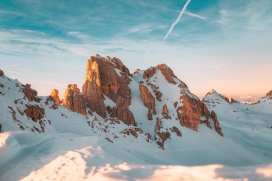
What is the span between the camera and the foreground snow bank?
220 inches

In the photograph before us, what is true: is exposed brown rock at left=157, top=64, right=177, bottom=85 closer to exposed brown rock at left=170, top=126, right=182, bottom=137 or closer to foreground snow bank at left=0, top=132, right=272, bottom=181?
exposed brown rock at left=170, top=126, right=182, bottom=137

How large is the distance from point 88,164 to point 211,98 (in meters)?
132

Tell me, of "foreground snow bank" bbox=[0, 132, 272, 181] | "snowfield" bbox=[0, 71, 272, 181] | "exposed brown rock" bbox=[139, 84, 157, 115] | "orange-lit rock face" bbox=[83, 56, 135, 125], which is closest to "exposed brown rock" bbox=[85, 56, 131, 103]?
"orange-lit rock face" bbox=[83, 56, 135, 125]

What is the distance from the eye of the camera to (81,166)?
299 inches

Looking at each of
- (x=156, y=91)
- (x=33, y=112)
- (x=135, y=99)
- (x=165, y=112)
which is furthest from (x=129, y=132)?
(x=156, y=91)

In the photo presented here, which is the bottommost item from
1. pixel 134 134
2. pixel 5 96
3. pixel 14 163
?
pixel 134 134

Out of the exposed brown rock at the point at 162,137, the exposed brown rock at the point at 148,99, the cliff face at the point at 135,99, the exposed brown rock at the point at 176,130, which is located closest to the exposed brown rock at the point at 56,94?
the cliff face at the point at 135,99

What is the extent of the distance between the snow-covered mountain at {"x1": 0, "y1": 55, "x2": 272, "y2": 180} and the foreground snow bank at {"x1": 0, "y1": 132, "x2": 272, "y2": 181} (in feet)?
0.14

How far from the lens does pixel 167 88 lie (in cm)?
5481

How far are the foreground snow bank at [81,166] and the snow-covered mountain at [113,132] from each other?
0.14 feet

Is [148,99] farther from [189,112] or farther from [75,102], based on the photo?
[75,102]

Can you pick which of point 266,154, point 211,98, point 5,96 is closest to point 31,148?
point 5,96

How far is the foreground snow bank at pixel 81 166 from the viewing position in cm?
558

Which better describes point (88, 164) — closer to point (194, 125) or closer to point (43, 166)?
point (43, 166)
